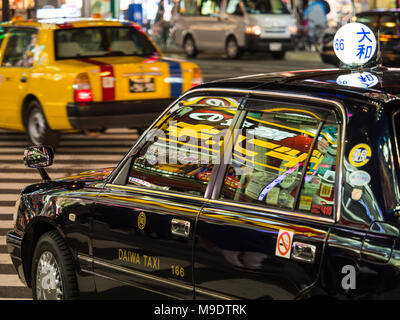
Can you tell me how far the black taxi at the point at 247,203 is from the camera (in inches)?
149

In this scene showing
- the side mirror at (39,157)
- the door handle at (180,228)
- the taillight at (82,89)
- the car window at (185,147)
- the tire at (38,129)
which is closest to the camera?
the door handle at (180,228)

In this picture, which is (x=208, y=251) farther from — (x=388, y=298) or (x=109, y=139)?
(x=109, y=139)

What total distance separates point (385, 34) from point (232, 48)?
251 inches

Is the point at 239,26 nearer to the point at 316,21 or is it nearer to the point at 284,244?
the point at 316,21

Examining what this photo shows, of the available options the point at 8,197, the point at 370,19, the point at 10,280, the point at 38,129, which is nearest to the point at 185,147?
the point at 10,280

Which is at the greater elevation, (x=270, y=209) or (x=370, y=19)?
(x=270, y=209)

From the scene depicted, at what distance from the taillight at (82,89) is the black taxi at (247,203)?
670 centimetres

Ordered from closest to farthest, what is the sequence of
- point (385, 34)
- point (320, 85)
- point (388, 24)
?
point (320, 85) < point (385, 34) < point (388, 24)

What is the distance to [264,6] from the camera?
3020cm

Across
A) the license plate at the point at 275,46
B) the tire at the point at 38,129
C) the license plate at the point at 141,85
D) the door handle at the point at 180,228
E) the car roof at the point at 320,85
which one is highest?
the car roof at the point at 320,85

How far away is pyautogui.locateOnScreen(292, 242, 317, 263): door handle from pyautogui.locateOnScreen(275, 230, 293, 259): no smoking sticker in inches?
1.2

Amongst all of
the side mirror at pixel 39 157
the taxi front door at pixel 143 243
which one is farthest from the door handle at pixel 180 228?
the side mirror at pixel 39 157

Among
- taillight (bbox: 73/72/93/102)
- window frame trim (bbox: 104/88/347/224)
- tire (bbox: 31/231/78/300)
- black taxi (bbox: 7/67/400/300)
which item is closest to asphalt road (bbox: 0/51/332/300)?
taillight (bbox: 73/72/93/102)

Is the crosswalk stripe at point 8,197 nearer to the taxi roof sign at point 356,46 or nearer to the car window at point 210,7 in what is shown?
the taxi roof sign at point 356,46
